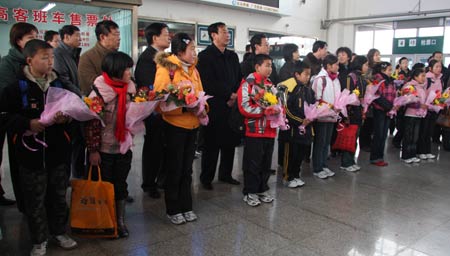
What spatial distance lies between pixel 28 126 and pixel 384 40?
12.3 metres

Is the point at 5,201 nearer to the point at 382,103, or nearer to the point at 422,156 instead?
the point at 382,103

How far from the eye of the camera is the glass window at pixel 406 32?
447 inches

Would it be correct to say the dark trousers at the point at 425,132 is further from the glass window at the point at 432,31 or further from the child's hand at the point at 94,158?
the glass window at the point at 432,31

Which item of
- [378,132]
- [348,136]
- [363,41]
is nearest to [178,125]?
[348,136]

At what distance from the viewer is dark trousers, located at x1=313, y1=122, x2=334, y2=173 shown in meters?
4.59

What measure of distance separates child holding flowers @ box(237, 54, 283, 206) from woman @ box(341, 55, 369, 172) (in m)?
1.72

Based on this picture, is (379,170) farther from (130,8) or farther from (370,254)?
(130,8)

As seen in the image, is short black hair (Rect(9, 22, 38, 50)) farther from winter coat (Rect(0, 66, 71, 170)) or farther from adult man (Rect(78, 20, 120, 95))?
winter coat (Rect(0, 66, 71, 170))

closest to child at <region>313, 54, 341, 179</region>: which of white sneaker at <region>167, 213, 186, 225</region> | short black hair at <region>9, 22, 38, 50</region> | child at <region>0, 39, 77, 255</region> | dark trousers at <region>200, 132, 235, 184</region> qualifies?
dark trousers at <region>200, 132, 235, 184</region>

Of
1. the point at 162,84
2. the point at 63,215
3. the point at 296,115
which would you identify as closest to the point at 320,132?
the point at 296,115

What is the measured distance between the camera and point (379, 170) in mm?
5156

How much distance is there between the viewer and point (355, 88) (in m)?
4.86

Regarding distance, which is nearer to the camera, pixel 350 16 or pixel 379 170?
pixel 379 170

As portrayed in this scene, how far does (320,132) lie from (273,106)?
4.77ft
